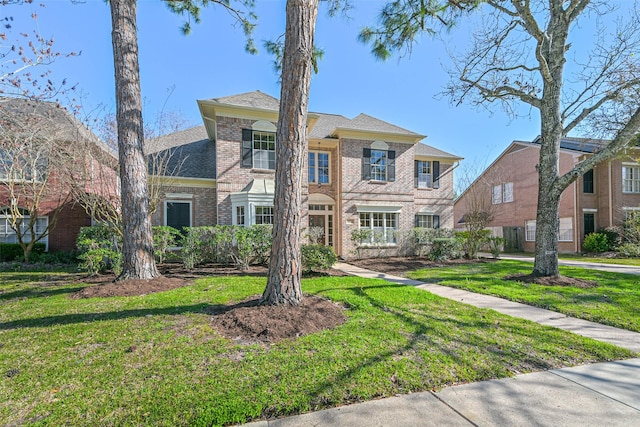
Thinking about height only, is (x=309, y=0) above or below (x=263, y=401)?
above

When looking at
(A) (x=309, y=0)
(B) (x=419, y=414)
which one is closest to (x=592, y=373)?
(B) (x=419, y=414)

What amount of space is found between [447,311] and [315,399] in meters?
3.50

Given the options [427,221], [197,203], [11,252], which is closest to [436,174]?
[427,221]

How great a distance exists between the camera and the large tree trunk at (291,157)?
4523 mm

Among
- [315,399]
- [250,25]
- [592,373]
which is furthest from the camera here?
[250,25]

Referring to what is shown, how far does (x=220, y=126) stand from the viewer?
1162cm

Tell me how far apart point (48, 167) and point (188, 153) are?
5.04 meters

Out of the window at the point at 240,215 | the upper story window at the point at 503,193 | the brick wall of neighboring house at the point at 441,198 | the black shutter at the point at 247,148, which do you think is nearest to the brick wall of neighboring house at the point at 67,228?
the window at the point at 240,215

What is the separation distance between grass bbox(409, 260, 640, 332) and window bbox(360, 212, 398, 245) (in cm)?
433

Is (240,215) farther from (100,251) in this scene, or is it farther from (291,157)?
(291,157)

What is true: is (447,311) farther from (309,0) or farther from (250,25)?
(250,25)

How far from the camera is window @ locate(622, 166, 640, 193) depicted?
1809cm

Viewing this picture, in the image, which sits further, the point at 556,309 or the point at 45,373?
the point at 556,309

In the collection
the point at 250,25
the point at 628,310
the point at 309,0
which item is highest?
the point at 250,25
